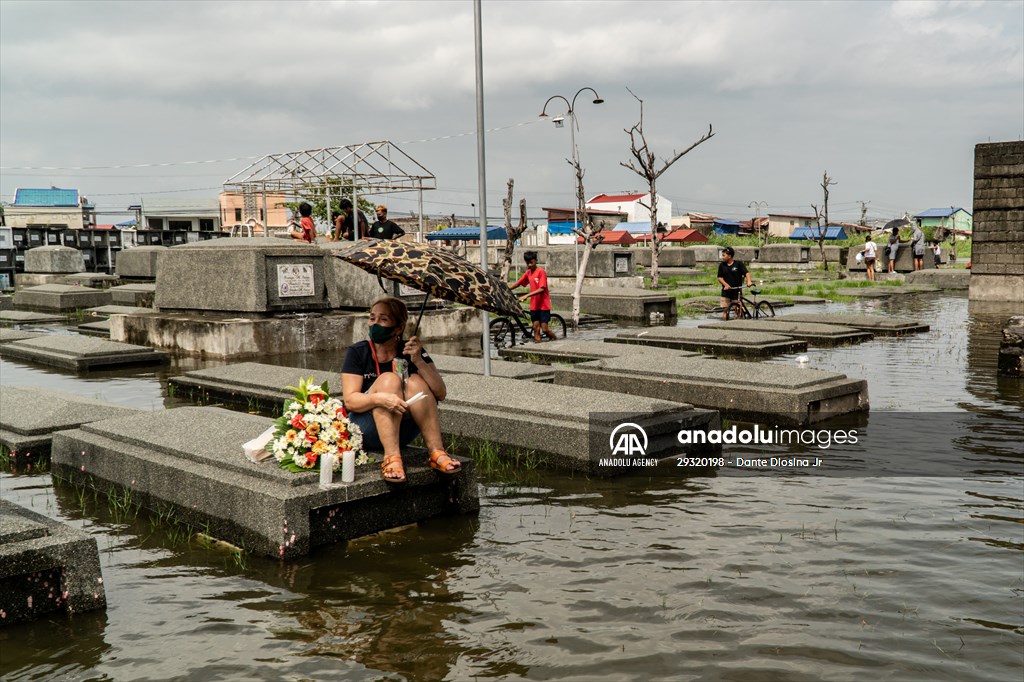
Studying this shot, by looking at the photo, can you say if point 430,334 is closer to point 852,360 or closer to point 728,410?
point 852,360

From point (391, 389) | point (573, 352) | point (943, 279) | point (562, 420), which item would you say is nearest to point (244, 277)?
point (573, 352)

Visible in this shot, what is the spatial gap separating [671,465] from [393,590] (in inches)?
137

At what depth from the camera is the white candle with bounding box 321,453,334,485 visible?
579 cm

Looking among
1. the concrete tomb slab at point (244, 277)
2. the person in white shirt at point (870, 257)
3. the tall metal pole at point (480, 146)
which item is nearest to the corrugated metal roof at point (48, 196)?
the person in white shirt at point (870, 257)

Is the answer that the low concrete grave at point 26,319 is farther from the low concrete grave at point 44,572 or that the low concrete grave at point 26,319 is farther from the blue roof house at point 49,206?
the blue roof house at point 49,206

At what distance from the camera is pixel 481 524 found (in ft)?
21.1

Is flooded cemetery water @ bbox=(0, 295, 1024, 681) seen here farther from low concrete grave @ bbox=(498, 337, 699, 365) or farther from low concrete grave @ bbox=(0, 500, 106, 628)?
low concrete grave @ bbox=(498, 337, 699, 365)

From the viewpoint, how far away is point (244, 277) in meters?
16.1

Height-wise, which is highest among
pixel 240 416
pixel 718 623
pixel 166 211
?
pixel 166 211

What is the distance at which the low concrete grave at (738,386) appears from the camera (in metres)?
9.42

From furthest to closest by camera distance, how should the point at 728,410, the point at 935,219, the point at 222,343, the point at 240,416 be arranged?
the point at 935,219 → the point at 222,343 → the point at 728,410 → the point at 240,416

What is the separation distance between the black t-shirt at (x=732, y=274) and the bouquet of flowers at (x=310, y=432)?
14.5 meters

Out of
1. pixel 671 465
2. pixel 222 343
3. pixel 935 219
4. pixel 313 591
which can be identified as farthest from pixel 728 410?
pixel 935 219

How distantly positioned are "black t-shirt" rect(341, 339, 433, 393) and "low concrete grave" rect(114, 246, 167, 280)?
27253 millimetres
